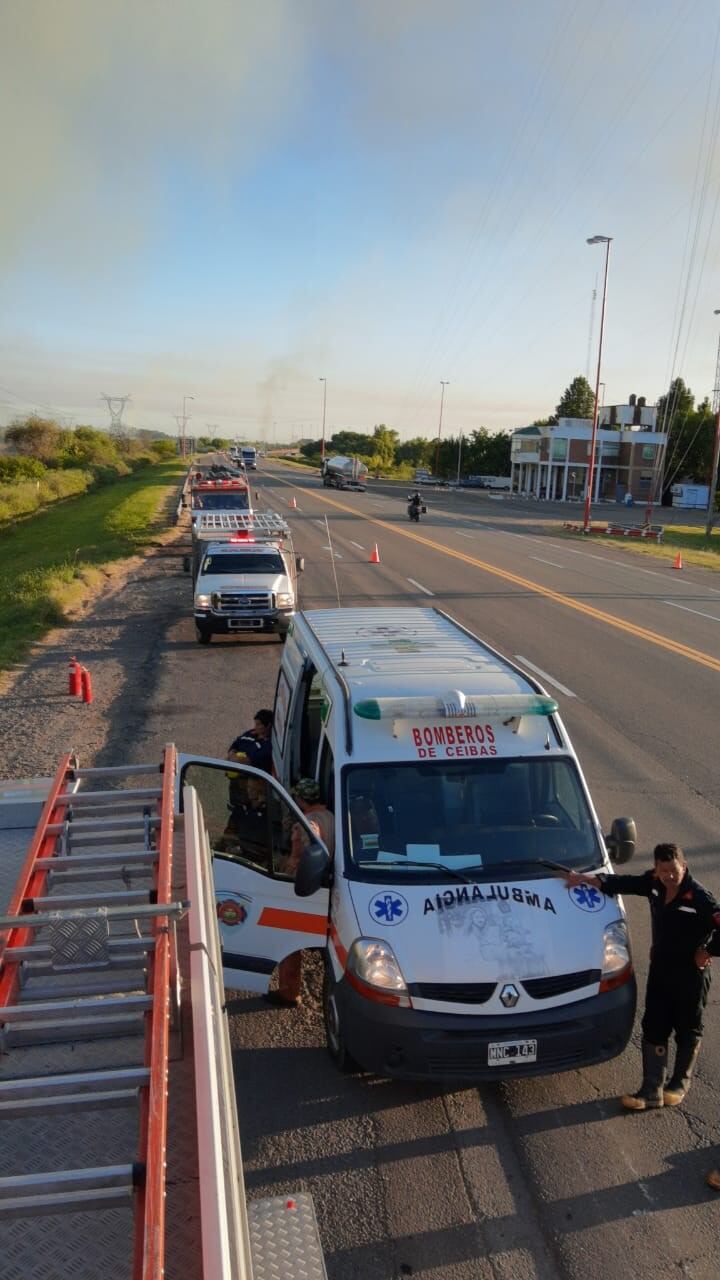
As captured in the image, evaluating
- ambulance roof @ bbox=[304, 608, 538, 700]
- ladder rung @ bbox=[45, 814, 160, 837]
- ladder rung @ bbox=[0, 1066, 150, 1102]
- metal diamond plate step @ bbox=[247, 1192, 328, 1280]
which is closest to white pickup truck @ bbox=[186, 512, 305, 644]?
ambulance roof @ bbox=[304, 608, 538, 700]

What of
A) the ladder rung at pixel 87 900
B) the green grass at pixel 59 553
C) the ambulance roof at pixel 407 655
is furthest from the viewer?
the green grass at pixel 59 553

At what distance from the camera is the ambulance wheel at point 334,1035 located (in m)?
5.09

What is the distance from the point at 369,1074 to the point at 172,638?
13.5 meters

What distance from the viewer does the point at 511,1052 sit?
471 cm

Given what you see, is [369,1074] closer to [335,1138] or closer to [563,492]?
[335,1138]

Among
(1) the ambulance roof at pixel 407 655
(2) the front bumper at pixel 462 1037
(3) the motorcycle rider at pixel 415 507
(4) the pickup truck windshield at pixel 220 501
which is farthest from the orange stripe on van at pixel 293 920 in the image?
(3) the motorcycle rider at pixel 415 507

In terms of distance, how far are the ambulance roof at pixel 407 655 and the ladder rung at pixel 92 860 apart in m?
2.16

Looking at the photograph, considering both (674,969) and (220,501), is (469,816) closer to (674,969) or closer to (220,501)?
(674,969)

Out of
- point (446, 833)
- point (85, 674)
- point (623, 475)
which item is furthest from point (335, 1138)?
point (623, 475)

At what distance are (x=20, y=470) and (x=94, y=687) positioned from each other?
76.0 metres

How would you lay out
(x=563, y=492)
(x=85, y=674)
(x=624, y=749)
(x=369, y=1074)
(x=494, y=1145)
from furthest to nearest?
1. (x=563, y=492)
2. (x=85, y=674)
3. (x=624, y=749)
4. (x=369, y=1074)
5. (x=494, y=1145)

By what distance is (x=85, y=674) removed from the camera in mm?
A: 13375

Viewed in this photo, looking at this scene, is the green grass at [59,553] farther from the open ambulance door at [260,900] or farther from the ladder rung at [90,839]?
the ladder rung at [90,839]

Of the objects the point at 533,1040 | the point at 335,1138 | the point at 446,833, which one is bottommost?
the point at 335,1138
